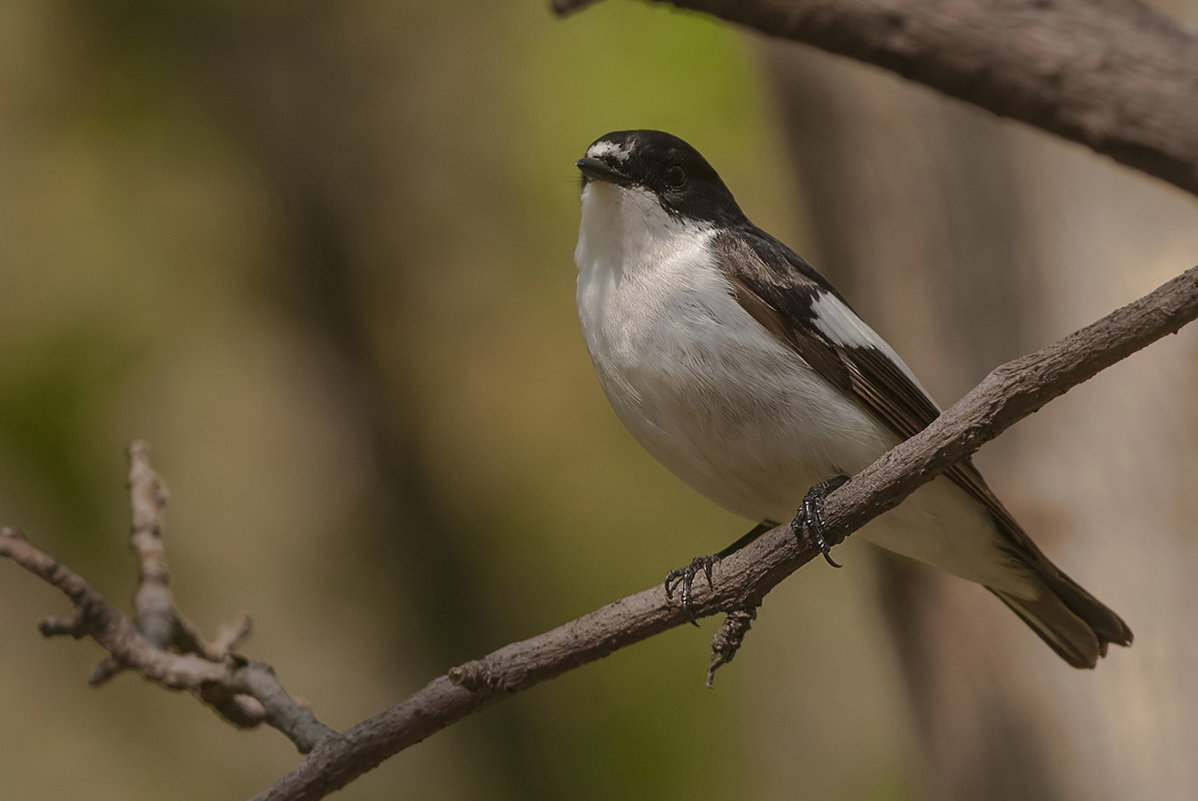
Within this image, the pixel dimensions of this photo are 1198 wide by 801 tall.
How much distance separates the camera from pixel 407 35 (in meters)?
6.12

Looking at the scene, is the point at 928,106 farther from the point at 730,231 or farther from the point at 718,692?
the point at 718,692

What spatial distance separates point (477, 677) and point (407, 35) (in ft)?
15.2

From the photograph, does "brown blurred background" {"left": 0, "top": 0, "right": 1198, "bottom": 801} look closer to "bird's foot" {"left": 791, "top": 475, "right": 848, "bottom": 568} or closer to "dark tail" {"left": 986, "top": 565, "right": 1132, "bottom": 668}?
"dark tail" {"left": 986, "top": 565, "right": 1132, "bottom": 668}

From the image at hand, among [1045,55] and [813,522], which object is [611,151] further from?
[813,522]

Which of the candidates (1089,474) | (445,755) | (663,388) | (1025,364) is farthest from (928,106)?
(445,755)

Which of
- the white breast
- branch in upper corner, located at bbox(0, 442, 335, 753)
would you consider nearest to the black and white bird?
the white breast

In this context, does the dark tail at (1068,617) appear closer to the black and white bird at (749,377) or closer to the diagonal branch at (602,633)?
the black and white bird at (749,377)

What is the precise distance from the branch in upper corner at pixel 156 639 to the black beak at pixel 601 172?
1.27 metres

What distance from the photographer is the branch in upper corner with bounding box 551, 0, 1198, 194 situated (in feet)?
8.45

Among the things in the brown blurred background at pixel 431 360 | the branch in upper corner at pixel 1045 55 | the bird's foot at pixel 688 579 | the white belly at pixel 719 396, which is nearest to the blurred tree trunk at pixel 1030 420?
the brown blurred background at pixel 431 360

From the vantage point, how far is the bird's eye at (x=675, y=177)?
3.00m

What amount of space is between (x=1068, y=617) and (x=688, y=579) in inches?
46.5

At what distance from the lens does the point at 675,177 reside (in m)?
3.01

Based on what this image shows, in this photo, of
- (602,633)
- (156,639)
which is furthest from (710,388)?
(156,639)
